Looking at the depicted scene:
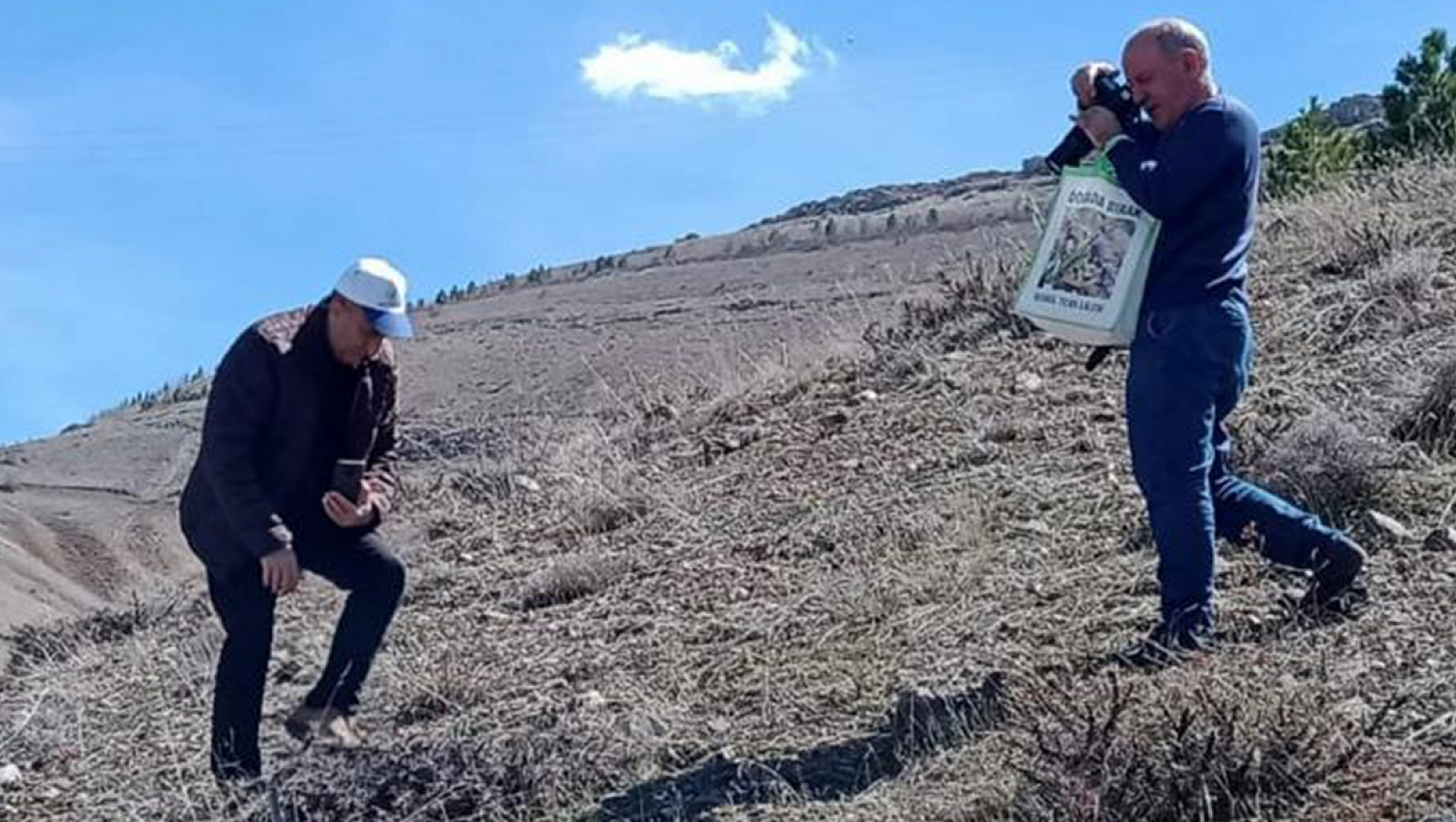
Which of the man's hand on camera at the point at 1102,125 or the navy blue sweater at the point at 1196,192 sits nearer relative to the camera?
the navy blue sweater at the point at 1196,192

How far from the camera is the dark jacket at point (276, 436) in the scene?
19.9ft

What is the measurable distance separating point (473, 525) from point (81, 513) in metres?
13.9

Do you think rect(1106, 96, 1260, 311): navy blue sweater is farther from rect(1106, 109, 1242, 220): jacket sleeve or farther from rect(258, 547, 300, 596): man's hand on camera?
rect(258, 547, 300, 596): man's hand on camera

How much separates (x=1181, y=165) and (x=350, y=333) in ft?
7.64

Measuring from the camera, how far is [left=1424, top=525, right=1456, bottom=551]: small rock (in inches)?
260

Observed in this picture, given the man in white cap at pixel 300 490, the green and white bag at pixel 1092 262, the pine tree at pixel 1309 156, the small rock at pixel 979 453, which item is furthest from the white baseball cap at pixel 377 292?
the pine tree at pixel 1309 156

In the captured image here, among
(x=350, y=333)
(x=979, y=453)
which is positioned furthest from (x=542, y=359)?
(x=350, y=333)

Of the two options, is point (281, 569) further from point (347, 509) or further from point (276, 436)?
point (276, 436)

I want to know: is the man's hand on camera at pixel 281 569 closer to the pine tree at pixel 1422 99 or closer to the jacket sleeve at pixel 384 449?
the jacket sleeve at pixel 384 449

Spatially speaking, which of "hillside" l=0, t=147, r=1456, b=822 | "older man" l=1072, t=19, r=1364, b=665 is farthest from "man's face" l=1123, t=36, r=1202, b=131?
"hillside" l=0, t=147, r=1456, b=822

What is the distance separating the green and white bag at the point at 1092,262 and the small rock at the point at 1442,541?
5.08ft

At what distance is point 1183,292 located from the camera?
5676mm

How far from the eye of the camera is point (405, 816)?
5.74m

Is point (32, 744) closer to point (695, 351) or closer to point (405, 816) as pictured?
point (405, 816)
